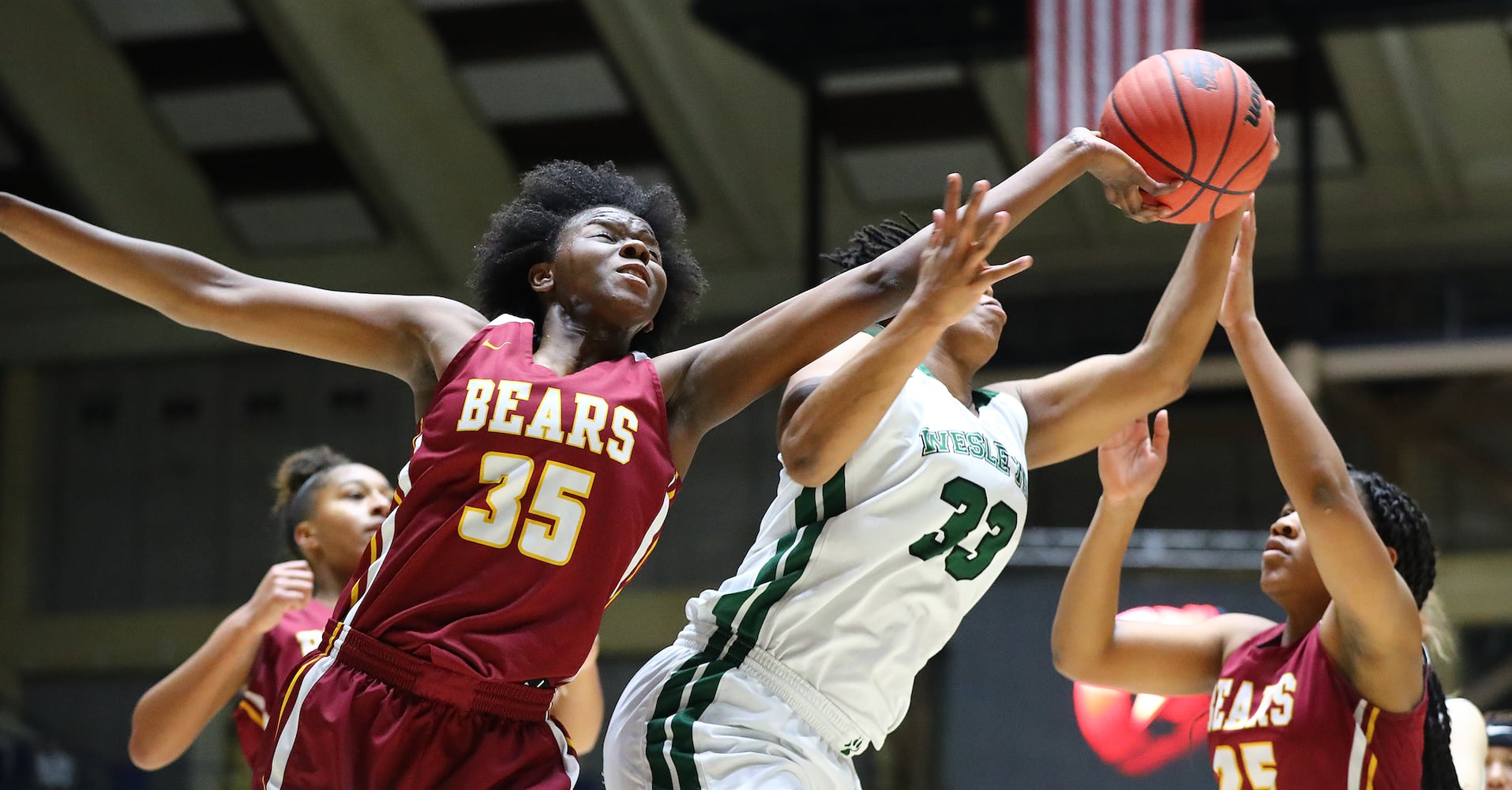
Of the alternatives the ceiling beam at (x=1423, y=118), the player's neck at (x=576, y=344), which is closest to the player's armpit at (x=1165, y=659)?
the player's neck at (x=576, y=344)

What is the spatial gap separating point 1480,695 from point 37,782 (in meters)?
9.98

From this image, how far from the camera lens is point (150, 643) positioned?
1496 centimetres

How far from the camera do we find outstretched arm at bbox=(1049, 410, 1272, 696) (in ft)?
13.2

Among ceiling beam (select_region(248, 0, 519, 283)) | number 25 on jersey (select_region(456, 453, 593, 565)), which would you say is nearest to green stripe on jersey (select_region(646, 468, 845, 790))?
number 25 on jersey (select_region(456, 453, 593, 565))

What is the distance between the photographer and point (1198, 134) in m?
3.59

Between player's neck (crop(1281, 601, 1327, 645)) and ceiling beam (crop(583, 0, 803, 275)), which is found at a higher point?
ceiling beam (crop(583, 0, 803, 275))

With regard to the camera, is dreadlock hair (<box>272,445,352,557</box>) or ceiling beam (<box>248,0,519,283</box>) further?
ceiling beam (<box>248,0,519,283</box>)

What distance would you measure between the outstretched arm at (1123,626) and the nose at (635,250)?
4.51 ft

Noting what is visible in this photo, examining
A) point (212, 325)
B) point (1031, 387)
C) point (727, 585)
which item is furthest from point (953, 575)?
point (212, 325)

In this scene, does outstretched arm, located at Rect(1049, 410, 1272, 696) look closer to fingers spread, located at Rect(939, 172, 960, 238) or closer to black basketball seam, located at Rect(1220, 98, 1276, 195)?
black basketball seam, located at Rect(1220, 98, 1276, 195)

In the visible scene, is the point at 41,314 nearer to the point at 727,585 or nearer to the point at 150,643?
the point at 150,643

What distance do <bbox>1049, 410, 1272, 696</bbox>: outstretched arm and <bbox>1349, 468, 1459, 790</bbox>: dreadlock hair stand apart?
1.33ft

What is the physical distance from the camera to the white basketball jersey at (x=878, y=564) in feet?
10.7

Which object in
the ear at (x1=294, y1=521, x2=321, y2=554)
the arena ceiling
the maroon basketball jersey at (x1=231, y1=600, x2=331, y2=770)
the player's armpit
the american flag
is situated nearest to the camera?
the player's armpit
